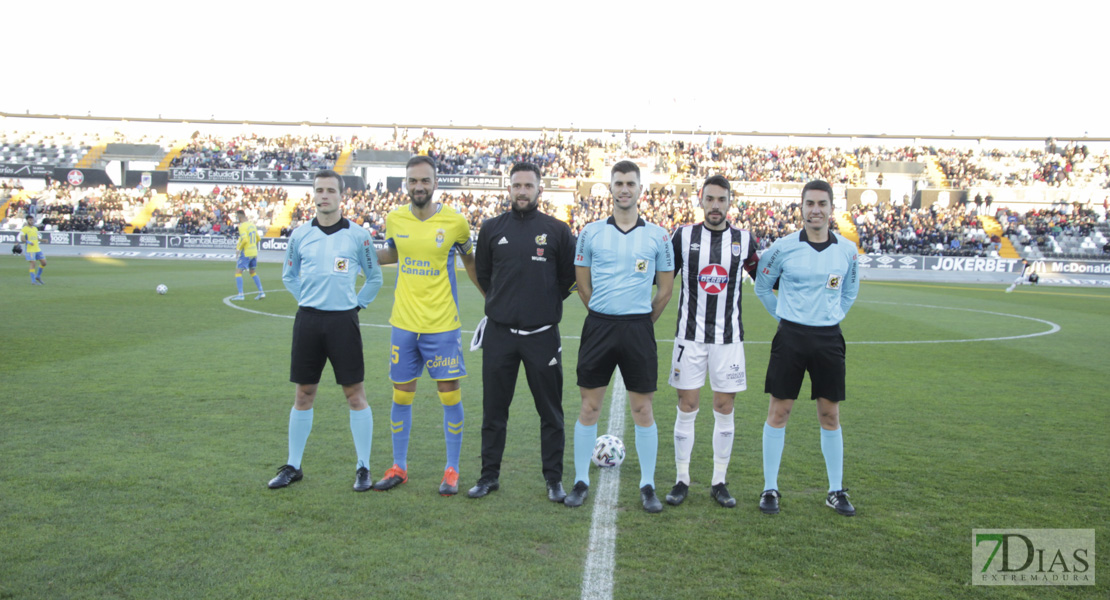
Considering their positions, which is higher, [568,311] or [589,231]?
[589,231]

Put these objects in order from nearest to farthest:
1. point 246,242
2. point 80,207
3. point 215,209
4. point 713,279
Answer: point 713,279
point 246,242
point 80,207
point 215,209

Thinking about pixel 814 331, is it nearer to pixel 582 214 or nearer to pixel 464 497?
pixel 464 497

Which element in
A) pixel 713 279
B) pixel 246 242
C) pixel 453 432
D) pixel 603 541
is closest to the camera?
pixel 603 541

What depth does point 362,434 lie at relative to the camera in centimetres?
523

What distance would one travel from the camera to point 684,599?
140 inches

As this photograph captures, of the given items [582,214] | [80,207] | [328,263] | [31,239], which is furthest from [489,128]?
[328,263]

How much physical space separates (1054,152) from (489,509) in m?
54.8

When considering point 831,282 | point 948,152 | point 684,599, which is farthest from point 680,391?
point 948,152

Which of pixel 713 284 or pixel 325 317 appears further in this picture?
pixel 325 317

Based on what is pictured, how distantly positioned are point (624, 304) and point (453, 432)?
1.52 metres

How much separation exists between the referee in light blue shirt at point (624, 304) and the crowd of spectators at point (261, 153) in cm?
4466

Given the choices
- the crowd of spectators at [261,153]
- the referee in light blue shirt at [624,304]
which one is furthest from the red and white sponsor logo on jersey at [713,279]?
the crowd of spectators at [261,153]

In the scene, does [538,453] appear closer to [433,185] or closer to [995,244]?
[433,185]

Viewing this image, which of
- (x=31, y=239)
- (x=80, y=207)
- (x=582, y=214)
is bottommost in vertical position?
(x=31, y=239)
